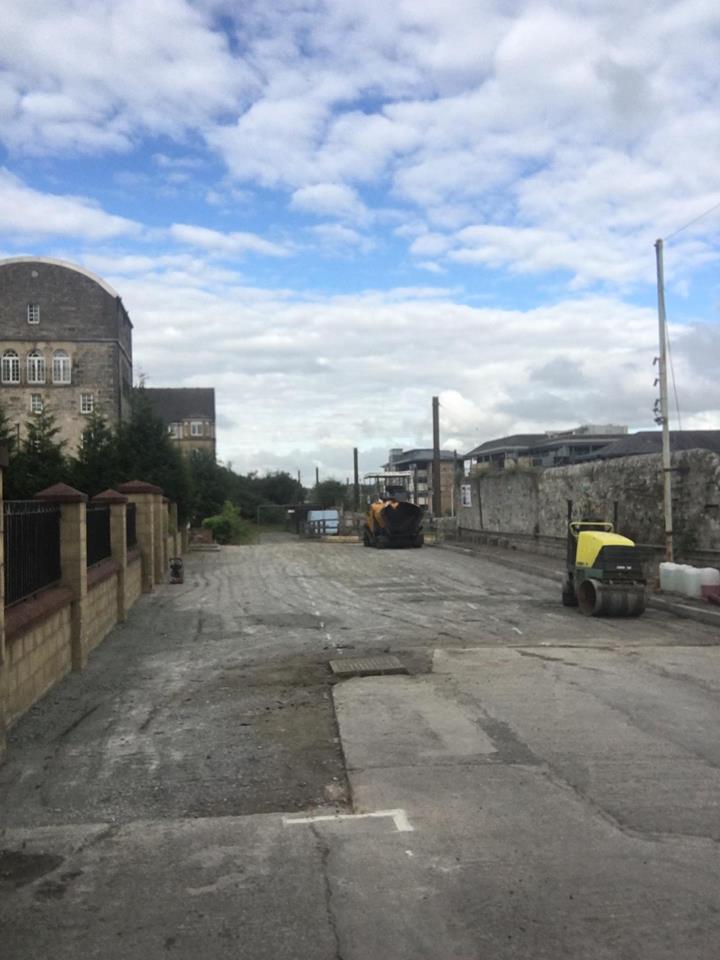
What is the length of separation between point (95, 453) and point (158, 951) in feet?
95.9

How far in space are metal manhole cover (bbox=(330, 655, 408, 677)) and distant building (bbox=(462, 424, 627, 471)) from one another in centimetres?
8148

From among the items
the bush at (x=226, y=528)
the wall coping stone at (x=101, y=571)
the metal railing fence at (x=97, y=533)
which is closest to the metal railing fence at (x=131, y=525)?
the metal railing fence at (x=97, y=533)

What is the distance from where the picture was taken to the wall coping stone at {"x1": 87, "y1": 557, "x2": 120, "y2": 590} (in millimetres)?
11750

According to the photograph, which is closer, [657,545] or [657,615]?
[657,615]

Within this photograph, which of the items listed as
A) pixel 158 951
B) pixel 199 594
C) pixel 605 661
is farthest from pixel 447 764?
pixel 199 594

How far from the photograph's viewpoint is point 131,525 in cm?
1859

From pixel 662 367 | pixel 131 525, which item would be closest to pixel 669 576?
pixel 662 367

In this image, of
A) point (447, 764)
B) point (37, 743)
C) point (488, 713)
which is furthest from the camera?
point (488, 713)

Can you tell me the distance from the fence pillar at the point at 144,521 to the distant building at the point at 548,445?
7396 cm

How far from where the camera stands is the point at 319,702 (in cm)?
837

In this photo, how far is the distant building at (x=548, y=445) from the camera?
102 m

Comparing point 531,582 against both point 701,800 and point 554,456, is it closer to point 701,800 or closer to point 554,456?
point 701,800

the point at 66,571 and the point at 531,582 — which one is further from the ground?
the point at 66,571

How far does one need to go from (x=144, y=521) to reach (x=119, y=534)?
419cm
